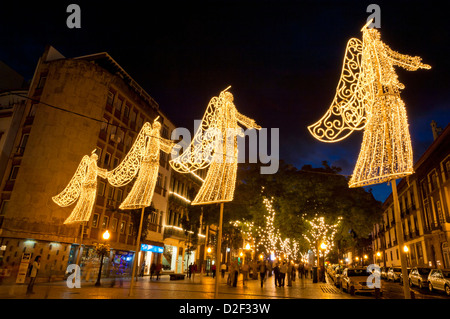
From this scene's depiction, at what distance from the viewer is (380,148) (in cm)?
755

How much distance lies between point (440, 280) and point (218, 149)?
18.3m

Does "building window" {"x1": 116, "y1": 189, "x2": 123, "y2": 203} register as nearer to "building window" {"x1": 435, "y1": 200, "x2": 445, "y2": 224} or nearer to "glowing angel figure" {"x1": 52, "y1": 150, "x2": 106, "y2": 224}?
"glowing angel figure" {"x1": 52, "y1": 150, "x2": 106, "y2": 224}

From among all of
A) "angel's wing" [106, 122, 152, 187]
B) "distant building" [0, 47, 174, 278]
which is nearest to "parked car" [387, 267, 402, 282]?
"distant building" [0, 47, 174, 278]

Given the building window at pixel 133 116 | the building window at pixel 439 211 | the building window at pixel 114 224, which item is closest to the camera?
the building window at pixel 114 224

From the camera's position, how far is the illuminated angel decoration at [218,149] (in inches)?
388

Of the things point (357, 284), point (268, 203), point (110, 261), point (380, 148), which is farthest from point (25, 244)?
point (380, 148)

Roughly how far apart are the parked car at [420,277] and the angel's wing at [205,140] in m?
21.1

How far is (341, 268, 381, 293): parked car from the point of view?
16812 mm

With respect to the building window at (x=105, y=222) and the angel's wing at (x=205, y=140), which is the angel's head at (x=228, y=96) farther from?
A: the building window at (x=105, y=222)

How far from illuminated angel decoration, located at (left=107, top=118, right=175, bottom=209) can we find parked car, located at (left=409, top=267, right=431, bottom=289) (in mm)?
21385

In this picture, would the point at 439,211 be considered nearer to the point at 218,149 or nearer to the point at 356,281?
the point at 356,281

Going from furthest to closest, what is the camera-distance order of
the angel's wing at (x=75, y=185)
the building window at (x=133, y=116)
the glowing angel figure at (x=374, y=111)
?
the building window at (x=133, y=116) < the angel's wing at (x=75, y=185) < the glowing angel figure at (x=374, y=111)

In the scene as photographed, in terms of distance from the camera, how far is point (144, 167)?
14.0 metres

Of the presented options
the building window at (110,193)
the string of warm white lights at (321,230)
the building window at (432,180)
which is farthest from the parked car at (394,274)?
the building window at (110,193)
